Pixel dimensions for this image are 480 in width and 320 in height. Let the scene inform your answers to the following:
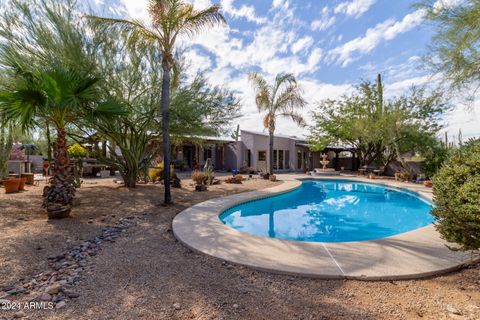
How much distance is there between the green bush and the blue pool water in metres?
3.30

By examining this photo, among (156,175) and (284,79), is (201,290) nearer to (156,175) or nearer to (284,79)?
(156,175)

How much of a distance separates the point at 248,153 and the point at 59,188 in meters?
19.0

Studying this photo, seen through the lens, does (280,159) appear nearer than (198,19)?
No

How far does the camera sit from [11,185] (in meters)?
9.84

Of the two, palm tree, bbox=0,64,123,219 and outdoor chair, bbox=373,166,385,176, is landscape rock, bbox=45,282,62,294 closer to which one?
palm tree, bbox=0,64,123,219

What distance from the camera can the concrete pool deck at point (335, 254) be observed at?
11.8 feet

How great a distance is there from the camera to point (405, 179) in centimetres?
1759

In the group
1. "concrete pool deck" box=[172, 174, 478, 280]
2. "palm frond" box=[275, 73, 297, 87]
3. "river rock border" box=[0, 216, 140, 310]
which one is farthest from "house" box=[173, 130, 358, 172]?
"concrete pool deck" box=[172, 174, 478, 280]

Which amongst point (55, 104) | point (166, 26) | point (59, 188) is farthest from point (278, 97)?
point (59, 188)

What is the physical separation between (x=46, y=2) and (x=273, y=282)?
10.6m

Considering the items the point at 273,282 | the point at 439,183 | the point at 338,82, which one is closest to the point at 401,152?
the point at 338,82

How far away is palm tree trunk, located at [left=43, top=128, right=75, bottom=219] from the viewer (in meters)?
6.16

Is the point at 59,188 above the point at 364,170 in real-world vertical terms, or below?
below

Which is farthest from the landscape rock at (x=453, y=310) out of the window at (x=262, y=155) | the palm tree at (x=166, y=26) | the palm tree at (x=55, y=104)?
the window at (x=262, y=155)
